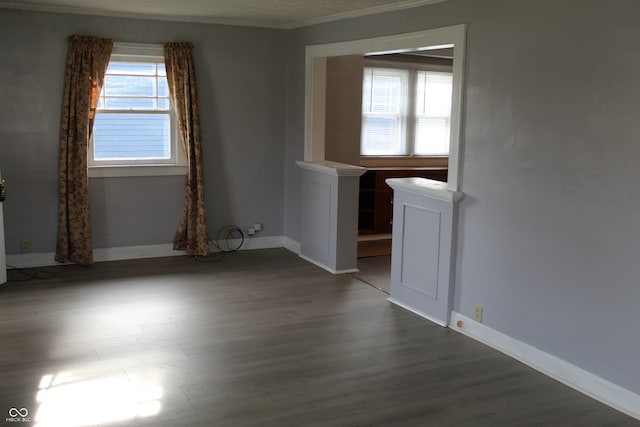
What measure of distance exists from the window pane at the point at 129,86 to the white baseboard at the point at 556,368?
3678 mm

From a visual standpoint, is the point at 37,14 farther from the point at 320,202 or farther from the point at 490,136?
the point at 490,136

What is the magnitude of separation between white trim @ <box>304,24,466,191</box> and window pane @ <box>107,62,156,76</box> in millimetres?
1526

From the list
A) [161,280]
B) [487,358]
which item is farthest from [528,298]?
[161,280]

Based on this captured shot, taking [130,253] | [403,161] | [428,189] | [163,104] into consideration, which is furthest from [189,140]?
[403,161]

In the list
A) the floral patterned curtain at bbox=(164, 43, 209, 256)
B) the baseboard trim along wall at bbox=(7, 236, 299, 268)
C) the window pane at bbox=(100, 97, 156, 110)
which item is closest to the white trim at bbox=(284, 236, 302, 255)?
the baseboard trim along wall at bbox=(7, 236, 299, 268)

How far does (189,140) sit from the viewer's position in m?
6.35

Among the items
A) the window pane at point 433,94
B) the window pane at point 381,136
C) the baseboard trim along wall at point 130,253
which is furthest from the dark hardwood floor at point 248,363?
the window pane at point 433,94

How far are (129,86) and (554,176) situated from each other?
418cm

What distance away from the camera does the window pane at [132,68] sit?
241 inches

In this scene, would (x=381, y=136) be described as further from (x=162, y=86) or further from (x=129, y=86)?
(x=129, y=86)

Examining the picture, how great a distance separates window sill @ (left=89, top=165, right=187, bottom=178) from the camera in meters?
6.14

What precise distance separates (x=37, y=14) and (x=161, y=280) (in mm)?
2598

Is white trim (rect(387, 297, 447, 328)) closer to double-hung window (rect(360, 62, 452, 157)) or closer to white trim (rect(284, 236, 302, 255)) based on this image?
white trim (rect(284, 236, 302, 255))

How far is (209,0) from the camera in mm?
5082
